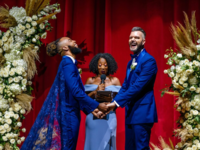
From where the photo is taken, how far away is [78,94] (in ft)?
10.2

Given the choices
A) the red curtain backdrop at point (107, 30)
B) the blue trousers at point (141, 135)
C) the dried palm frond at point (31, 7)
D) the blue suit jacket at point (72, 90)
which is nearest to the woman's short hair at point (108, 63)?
the red curtain backdrop at point (107, 30)

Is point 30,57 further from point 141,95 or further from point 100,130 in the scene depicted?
point 141,95

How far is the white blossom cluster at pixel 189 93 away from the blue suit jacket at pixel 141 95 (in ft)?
0.98

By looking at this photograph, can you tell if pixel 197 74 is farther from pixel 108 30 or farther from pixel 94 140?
pixel 108 30

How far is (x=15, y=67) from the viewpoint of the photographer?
3.48 m

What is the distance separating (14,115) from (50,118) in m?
0.70

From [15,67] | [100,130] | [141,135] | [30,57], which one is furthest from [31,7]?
[141,135]

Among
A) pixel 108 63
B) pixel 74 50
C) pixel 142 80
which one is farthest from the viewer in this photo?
pixel 108 63

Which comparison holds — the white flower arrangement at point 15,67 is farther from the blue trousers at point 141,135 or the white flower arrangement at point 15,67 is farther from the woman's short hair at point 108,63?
the blue trousers at point 141,135

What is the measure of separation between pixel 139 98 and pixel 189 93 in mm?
562

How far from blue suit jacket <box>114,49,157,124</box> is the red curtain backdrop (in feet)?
5.12

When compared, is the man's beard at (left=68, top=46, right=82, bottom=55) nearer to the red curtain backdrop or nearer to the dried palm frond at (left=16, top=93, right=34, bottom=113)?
the dried palm frond at (left=16, top=93, right=34, bottom=113)

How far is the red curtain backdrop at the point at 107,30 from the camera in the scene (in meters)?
4.52

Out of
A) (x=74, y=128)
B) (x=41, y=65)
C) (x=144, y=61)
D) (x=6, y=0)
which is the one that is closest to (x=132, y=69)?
(x=144, y=61)
